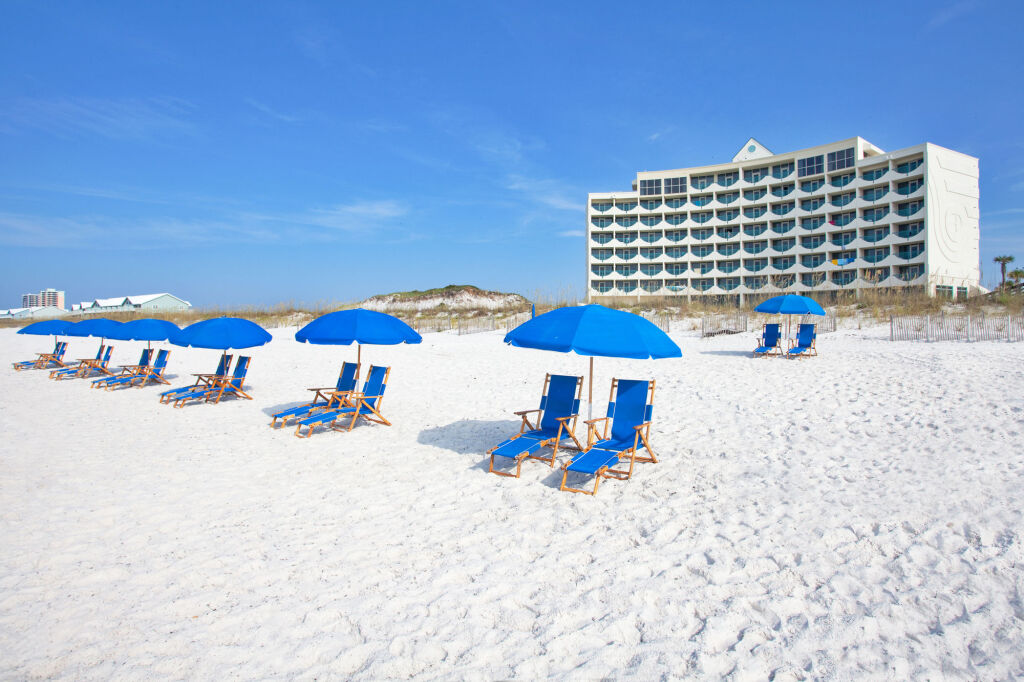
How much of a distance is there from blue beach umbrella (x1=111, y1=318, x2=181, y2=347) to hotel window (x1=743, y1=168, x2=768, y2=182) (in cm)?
5204

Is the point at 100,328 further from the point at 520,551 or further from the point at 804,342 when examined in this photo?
the point at 804,342

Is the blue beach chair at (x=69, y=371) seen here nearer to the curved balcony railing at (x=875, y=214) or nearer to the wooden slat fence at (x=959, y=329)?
the wooden slat fence at (x=959, y=329)

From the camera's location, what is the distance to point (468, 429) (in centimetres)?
777

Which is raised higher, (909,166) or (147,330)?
(909,166)

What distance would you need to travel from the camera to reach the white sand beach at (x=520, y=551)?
2.76 metres

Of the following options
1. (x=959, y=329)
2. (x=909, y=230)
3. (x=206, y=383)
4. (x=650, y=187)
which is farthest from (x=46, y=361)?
(x=909, y=230)

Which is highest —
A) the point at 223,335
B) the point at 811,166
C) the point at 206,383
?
the point at 811,166

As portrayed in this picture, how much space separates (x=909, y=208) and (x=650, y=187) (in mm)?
22073

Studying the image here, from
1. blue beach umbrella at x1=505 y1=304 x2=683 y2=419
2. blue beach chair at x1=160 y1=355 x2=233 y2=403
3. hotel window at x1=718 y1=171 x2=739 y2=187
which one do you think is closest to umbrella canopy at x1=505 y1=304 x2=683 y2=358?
blue beach umbrella at x1=505 y1=304 x2=683 y2=419

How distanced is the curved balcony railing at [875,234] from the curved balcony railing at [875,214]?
0.83 m

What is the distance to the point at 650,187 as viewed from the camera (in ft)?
179

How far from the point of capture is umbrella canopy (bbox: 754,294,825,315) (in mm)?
12977

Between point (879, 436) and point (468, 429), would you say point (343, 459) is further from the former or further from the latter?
point (879, 436)

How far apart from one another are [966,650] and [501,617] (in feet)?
8.05
